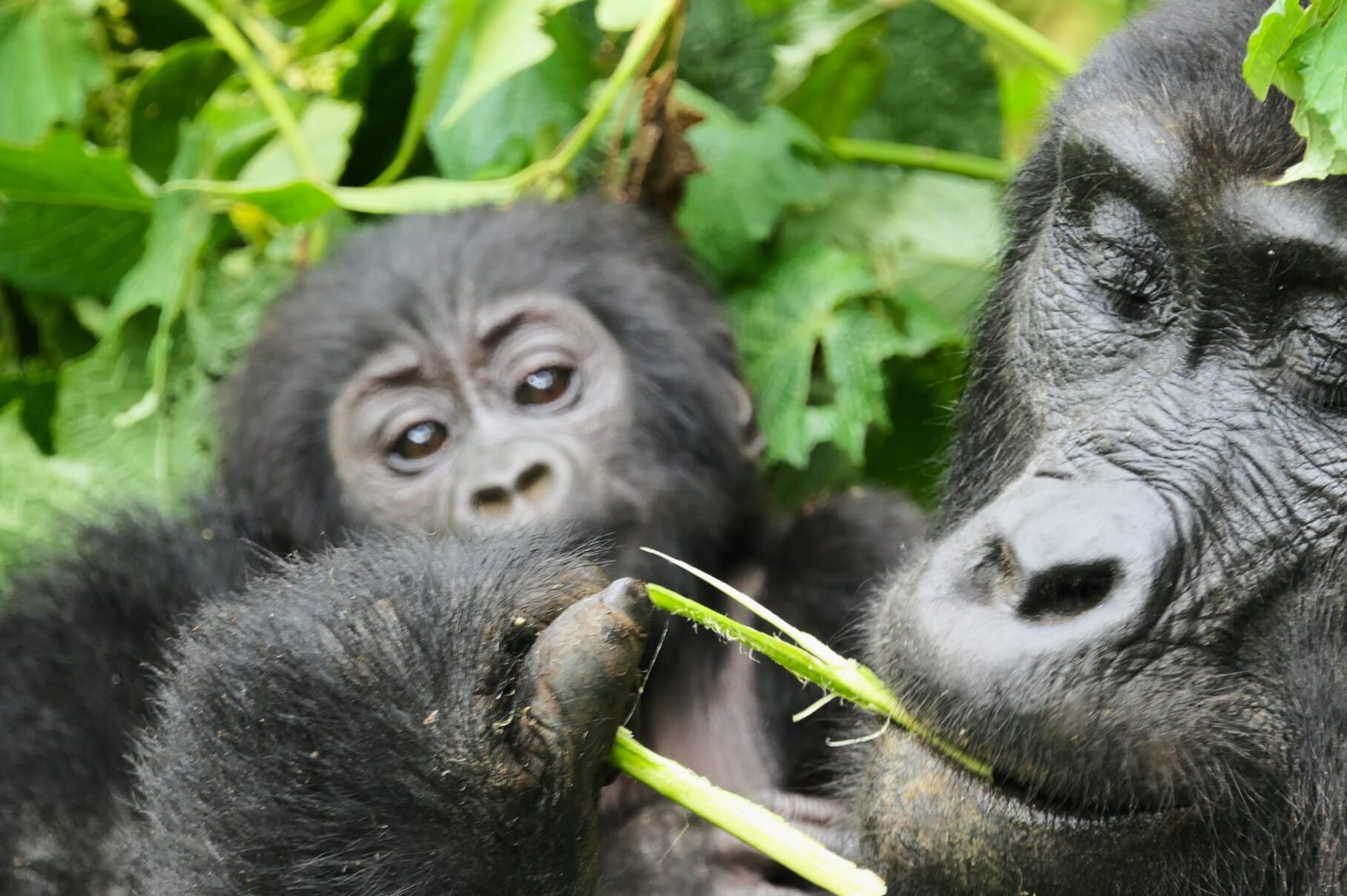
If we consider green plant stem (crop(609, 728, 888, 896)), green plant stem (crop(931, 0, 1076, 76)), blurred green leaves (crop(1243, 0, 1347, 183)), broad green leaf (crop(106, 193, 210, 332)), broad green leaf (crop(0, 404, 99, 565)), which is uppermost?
blurred green leaves (crop(1243, 0, 1347, 183))

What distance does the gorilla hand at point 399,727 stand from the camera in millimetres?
2283

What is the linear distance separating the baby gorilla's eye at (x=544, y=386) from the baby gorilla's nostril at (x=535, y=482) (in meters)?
0.40

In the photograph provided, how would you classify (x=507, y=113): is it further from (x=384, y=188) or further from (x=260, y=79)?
(x=260, y=79)

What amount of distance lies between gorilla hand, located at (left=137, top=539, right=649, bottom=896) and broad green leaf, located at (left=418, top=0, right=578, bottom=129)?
4.56 ft

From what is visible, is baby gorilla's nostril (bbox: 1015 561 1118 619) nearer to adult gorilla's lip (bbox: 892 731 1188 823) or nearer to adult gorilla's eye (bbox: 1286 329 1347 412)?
adult gorilla's lip (bbox: 892 731 1188 823)

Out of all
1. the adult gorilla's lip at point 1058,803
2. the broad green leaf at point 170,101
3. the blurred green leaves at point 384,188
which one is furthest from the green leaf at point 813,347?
the adult gorilla's lip at point 1058,803

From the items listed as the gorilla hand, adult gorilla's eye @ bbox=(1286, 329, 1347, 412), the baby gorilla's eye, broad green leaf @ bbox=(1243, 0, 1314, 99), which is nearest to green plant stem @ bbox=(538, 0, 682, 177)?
the baby gorilla's eye

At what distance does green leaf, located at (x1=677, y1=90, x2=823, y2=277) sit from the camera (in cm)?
434

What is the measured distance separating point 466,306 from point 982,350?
1.59 m

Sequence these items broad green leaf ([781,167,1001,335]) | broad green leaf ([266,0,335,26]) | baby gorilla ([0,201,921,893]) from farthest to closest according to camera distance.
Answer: broad green leaf ([781,167,1001,335]) < broad green leaf ([266,0,335,26]) < baby gorilla ([0,201,921,893])

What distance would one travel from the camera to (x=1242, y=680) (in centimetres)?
208

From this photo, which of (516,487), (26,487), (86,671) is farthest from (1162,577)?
(26,487)

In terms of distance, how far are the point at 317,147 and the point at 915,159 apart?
1.80 meters

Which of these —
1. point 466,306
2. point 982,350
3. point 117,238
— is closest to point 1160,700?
point 982,350
